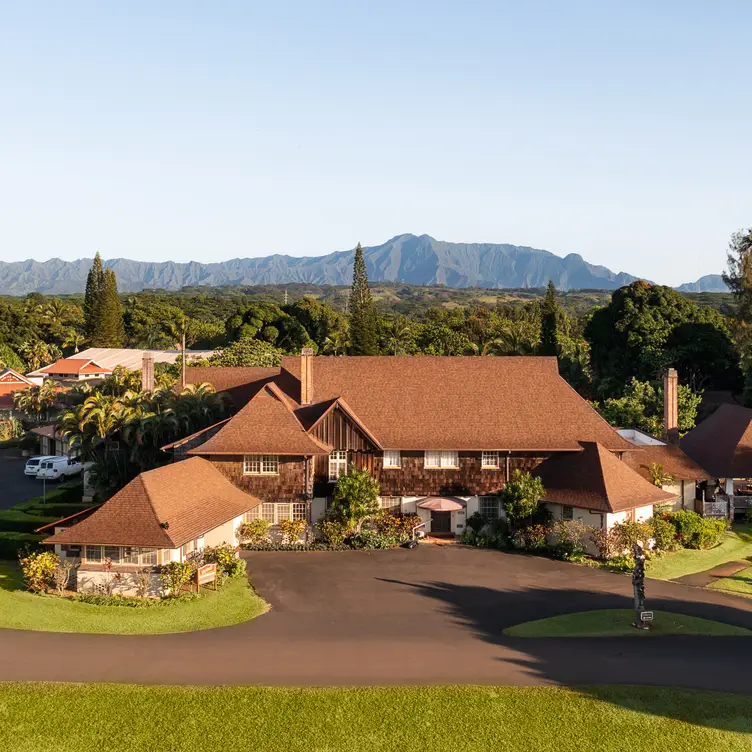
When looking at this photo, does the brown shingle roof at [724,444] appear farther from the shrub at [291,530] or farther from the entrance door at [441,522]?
the shrub at [291,530]

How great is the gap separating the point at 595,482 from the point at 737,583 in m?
6.75

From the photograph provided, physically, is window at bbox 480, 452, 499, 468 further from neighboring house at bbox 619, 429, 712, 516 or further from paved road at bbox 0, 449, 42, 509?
paved road at bbox 0, 449, 42, 509

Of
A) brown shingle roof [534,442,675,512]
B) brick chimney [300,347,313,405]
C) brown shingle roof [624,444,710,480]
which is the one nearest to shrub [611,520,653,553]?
brown shingle roof [534,442,675,512]

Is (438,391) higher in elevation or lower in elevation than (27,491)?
higher

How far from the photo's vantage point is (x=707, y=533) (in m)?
34.5

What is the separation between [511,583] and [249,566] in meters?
10.2

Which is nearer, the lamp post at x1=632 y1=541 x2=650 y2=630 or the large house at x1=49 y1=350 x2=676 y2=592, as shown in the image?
the lamp post at x1=632 y1=541 x2=650 y2=630

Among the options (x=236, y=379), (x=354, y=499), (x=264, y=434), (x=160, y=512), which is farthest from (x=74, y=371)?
(x=160, y=512)

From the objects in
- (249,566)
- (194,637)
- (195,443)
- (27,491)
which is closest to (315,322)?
(27,491)

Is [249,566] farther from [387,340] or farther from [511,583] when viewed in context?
[387,340]

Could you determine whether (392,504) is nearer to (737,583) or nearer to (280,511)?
(280,511)

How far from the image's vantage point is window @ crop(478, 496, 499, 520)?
3641cm

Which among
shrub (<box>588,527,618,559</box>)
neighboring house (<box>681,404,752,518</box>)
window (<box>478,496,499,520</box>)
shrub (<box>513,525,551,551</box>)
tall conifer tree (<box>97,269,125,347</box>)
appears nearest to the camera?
shrub (<box>588,527,618,559</box>)

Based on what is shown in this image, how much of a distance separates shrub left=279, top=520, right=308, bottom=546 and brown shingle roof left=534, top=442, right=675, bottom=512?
10786mm
